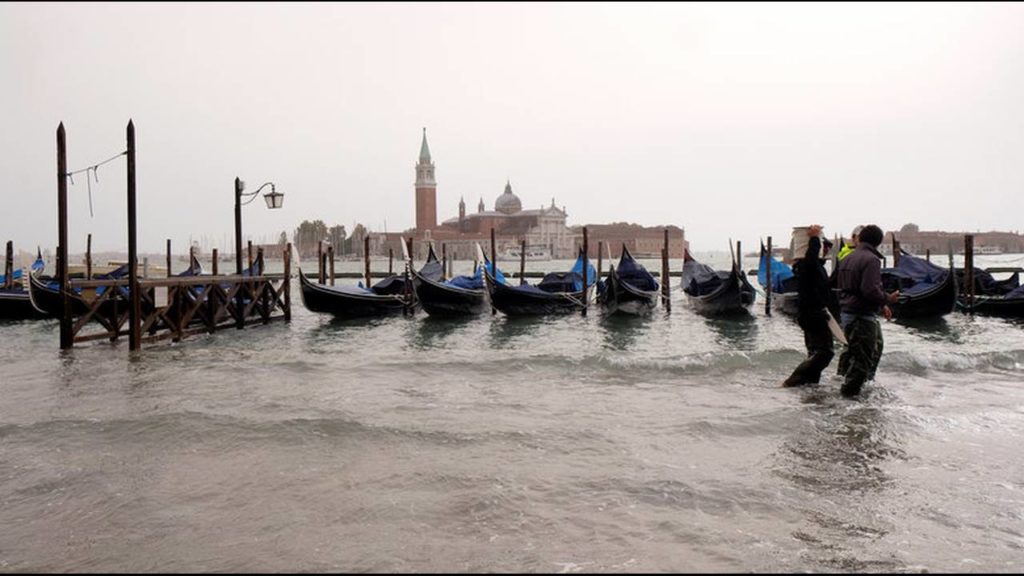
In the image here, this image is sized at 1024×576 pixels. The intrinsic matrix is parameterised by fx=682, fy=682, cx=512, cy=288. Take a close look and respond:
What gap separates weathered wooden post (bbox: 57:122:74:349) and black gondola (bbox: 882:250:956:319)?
39.2ft

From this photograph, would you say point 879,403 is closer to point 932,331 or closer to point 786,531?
point 786,531

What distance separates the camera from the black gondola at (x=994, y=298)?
12.6 meters

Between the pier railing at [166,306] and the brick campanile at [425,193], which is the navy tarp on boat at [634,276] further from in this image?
the brick campanile at [425,193]

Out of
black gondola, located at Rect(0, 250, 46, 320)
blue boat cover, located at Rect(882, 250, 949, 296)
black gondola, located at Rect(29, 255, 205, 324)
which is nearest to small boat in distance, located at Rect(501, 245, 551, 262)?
black gondola, located at Rect(29, 255, 205, 324)

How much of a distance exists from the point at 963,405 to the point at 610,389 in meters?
2.50

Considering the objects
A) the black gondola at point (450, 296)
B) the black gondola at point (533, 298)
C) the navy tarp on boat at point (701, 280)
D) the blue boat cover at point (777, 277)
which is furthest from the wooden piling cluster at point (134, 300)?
the blue boat cover at point (777, 277)

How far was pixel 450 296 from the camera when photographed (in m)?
14.0

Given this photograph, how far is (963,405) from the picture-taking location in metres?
4.77

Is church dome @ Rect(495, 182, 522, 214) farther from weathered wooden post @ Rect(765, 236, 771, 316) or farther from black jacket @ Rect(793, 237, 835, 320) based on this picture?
black jacket @ Rect(793, 237, 835, 320)

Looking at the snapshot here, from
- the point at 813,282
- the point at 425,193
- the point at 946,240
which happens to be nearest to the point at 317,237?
the point at 425,193

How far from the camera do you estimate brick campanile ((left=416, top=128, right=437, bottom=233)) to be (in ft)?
312

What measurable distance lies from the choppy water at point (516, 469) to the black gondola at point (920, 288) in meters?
5.67

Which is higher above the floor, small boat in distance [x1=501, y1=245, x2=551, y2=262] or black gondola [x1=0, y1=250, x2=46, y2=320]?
small boat in distance [x1=501, y1=245, x2=551, y2=262]

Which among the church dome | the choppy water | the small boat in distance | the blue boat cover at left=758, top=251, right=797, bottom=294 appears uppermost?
the church dome
